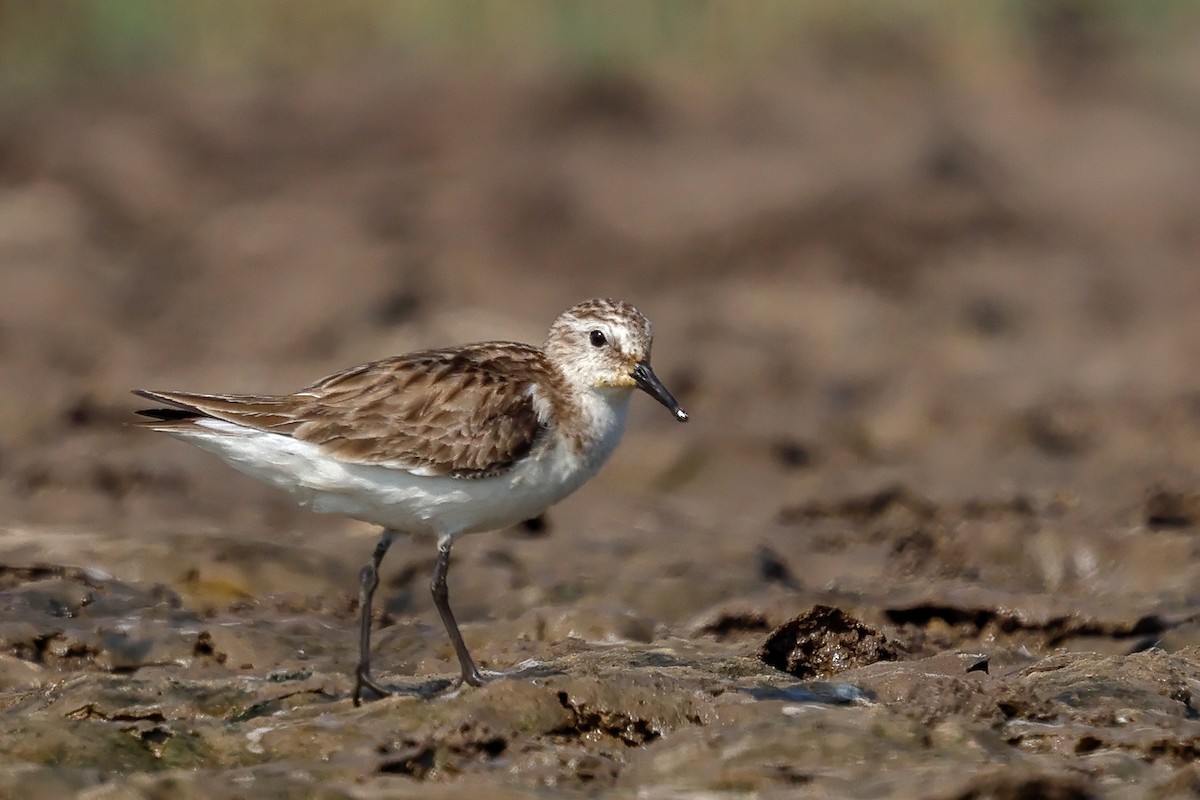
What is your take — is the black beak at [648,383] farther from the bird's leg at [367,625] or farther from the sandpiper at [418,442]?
the bird's leg at [367,625]

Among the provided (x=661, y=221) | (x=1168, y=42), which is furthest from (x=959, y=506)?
(x=1168, y=42)

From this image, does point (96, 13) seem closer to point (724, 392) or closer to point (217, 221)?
point (217, 221)

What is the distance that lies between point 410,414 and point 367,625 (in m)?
0.83

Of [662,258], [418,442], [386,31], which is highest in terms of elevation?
[386,31]

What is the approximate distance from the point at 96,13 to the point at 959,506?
12.0 metres

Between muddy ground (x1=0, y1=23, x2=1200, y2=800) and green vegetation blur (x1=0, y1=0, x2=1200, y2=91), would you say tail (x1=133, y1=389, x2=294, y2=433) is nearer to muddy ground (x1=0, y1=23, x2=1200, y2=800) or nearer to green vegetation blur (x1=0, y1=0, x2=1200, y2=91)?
muddy ground (x1=0, y1=23, x2=1200, y2=800)

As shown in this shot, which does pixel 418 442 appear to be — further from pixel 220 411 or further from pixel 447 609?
pixel 220 411

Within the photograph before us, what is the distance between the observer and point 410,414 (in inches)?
295

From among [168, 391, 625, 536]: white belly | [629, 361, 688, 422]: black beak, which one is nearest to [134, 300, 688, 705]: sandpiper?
[168, 391, 625, 536]: white belly

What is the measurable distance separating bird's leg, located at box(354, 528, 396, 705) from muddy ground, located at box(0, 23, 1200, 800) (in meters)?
0.10

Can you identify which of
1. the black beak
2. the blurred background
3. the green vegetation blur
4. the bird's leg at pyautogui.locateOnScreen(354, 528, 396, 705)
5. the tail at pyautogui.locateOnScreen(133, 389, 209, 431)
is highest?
the green vegetation blur

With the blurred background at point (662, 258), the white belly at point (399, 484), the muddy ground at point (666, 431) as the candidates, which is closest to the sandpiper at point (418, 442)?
the white belly at point (399, 484)

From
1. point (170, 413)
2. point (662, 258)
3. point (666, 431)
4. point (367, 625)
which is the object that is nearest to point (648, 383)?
point (367, 625)

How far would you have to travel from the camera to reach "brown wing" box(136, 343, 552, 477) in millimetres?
7363
